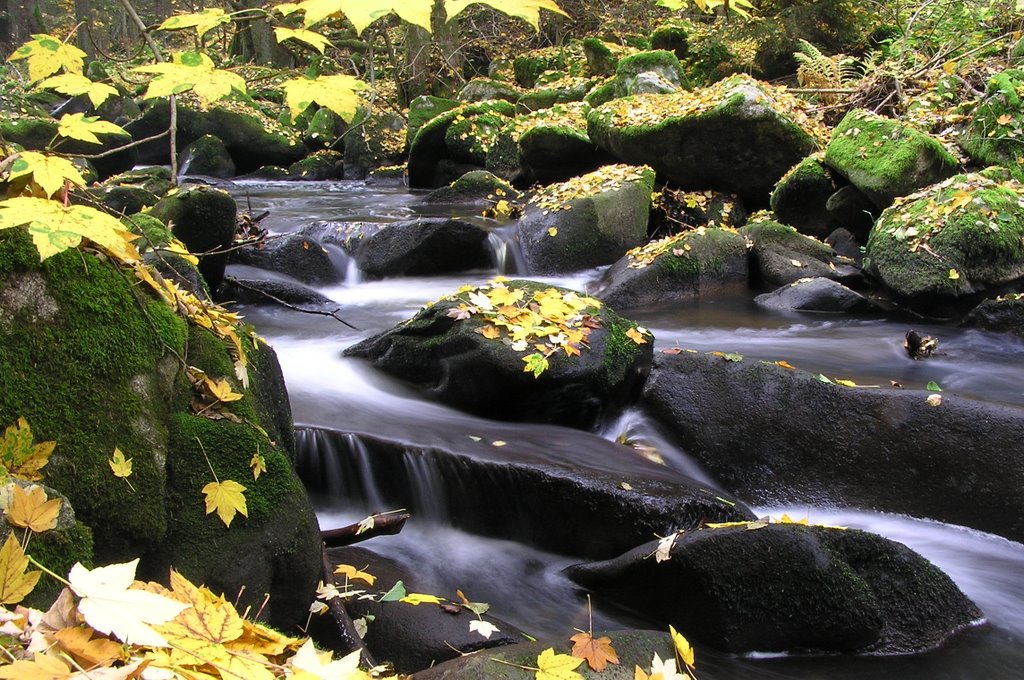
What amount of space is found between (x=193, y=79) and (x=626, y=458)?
3335mm

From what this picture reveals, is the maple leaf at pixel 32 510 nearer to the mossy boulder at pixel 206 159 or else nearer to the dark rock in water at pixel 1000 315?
the dark rock in water at pixel 1000 315

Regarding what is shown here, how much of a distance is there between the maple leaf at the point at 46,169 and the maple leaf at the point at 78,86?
0.19 m

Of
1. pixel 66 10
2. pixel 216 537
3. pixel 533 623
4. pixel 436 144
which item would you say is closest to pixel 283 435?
pixel 216 537

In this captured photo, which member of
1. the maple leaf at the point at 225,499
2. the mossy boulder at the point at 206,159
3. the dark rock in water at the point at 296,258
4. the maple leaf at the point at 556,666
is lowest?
the maple leaf at the point at 556,666

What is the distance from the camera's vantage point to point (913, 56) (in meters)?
12.3

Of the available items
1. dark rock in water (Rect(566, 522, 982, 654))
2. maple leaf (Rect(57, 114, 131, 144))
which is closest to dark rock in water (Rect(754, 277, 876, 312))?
dark rock in water (Rect(566, 522, 982, 654))

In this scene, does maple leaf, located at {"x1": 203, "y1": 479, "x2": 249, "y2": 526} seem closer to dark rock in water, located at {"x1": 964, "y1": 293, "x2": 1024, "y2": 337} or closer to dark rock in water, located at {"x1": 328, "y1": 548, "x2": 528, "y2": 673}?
dark rock in water, located at {"x1": 328, "y1": 548, "x2": 528, "y2": 673}

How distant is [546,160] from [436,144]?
3.73 m

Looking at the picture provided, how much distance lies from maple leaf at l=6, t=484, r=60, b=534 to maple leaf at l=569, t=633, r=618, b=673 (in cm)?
149

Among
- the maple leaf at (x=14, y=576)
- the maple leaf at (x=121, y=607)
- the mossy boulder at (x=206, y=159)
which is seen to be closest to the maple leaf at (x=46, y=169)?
the maple leaf at (x=14, y=576)

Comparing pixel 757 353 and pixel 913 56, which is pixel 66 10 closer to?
pixel 913 56

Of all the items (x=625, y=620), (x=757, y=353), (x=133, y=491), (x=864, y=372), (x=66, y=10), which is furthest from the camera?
(x=66, y=10)

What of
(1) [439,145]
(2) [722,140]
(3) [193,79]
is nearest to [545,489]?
(3) [193,79]

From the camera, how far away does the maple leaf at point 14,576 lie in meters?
1.51
